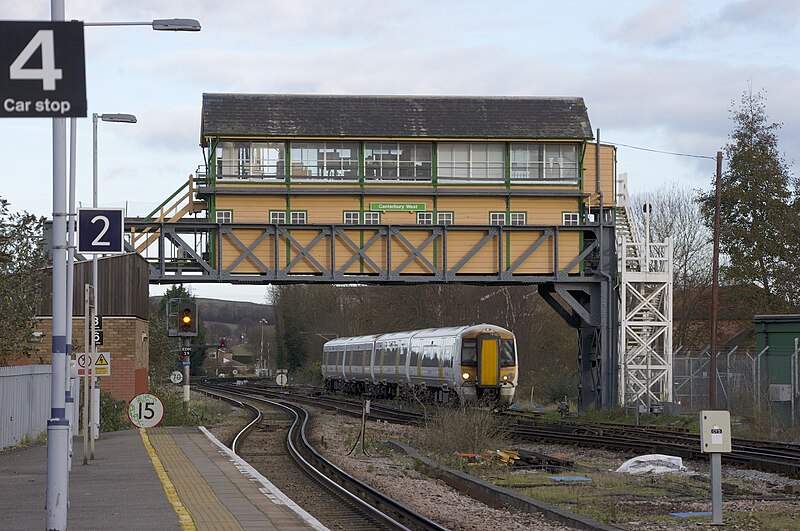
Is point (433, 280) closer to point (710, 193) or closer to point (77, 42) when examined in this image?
point (710, 193)

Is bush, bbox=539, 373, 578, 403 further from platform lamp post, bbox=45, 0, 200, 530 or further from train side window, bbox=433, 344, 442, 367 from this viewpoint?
platform lamp post, bbox=45, 0, 200, 530

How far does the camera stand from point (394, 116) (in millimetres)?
40562

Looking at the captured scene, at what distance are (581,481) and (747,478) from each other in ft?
9.28

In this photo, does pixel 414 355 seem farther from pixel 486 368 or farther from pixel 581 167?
pixel 581 167

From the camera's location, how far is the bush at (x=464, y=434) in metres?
24.8

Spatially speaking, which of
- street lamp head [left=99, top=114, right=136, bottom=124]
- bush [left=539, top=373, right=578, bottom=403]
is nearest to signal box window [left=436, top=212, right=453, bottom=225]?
bush [left=539, top=373, right=578, bottom=403]

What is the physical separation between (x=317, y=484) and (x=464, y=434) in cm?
577

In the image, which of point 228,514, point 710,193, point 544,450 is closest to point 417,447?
point 544,450

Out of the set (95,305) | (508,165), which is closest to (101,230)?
(95,305)

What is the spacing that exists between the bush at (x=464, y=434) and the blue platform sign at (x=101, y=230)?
10.6 metres

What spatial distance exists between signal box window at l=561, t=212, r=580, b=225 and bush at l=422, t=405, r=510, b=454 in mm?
15532

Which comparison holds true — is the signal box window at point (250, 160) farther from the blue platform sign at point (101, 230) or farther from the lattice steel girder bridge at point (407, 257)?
the blue platform sign at point (101, 230)

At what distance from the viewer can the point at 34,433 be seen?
2859cm

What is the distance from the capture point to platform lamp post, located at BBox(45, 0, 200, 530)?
1133cm
